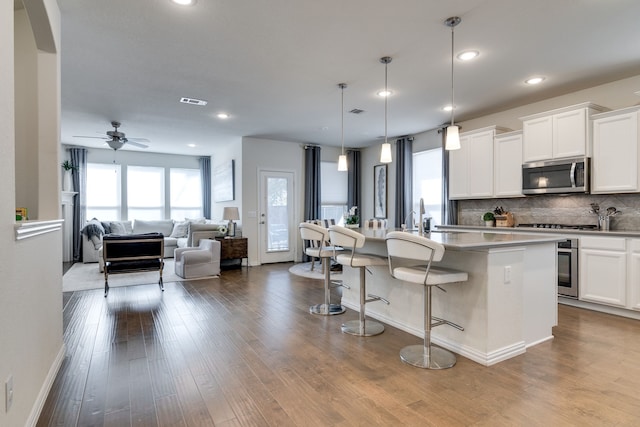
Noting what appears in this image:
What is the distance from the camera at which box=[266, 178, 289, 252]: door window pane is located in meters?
7.68

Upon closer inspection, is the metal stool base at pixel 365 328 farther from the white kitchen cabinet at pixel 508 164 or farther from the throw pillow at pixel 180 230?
the throw pillow at pixel 180 230

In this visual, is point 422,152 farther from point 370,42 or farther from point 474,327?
point 474,327

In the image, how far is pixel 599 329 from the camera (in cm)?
335

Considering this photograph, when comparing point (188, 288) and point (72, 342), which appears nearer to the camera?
point (72, 342)

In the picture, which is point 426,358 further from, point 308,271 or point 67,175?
point 67,175

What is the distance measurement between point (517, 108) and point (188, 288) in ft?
19.1

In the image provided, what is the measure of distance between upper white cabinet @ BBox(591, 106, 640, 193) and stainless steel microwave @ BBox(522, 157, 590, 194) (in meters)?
0.12

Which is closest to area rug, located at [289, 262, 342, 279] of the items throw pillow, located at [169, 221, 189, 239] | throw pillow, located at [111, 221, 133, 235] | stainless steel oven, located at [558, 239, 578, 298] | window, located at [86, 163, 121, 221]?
throw pillow, located at [169, 221, 189, 239]

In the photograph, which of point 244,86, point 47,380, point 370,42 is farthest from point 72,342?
point 370,42

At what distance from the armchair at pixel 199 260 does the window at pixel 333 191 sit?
3.07 metres

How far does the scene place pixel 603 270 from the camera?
3850mm

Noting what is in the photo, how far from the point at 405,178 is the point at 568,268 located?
3.55 m

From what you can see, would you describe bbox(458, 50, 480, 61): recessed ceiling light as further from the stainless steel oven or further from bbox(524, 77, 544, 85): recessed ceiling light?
the stainless steel oven

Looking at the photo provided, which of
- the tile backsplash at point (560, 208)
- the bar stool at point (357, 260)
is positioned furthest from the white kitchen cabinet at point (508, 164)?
the bar stool at point (357, 260)
